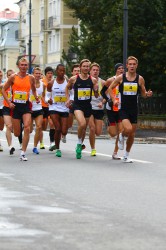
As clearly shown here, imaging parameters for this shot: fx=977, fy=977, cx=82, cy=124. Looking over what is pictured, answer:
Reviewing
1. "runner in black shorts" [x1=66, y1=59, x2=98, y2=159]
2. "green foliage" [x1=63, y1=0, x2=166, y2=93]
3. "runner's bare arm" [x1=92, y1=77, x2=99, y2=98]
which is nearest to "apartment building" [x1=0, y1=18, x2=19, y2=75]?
"green foliage" [x1=63, y1=0, x2=166, y2=93]

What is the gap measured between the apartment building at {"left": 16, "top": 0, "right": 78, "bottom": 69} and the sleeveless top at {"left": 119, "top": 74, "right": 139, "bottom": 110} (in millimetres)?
59582

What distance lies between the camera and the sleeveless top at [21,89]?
17.8 m

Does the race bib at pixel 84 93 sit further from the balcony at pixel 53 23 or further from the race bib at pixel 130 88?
the balcony at pixel 53 23

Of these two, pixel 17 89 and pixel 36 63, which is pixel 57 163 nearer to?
pixel 17 89

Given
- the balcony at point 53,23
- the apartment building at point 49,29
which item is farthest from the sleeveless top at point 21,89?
the balcony at point 53,23

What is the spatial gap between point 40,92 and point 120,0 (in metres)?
20.1

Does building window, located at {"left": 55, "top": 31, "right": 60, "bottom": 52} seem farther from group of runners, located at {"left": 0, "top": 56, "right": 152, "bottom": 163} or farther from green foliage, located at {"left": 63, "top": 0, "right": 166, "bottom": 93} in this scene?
group of runners, located at {"left": 0, "top": 56, "right": 152, "bottom": 163}

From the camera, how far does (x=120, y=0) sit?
4050 centimetres

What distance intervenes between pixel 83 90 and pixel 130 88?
1.45 metres

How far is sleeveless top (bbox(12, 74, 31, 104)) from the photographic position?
17.8 metres

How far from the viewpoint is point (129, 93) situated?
16922 mm

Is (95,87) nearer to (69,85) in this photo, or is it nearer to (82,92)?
(82,92)

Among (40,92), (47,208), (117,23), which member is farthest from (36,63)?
(47,208)

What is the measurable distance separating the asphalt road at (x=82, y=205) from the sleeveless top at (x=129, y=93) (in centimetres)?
104
